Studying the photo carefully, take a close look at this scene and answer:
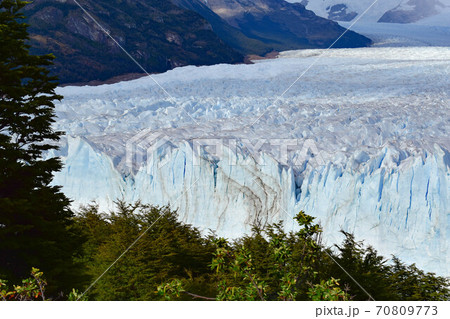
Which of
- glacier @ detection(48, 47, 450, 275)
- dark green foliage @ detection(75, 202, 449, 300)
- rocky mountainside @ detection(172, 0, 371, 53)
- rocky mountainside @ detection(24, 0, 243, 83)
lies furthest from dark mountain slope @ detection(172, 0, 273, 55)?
dark green foliage @ detection(75, 202, 449, 300)

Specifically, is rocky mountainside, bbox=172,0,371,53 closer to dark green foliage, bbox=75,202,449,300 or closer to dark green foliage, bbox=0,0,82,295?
dark green foliage, bbox=75,202,449,300

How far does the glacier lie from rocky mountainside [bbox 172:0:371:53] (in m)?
38.6

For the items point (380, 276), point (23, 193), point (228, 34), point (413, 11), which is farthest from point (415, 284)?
point (413, 11)

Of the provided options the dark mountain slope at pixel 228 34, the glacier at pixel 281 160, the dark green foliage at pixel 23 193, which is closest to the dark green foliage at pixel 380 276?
the glacier at pixel 281 160

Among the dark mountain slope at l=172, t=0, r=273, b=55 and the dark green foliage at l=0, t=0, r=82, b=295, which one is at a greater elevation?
the dark mountain slope at l=172, t=0, r=273, b=55

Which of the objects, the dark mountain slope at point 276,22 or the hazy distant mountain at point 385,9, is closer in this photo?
the dark mountain slope at point 276,22

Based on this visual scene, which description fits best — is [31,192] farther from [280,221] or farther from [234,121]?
[234,121]

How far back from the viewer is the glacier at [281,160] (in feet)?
25.8

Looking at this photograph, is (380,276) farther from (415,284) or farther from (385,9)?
(385,9)

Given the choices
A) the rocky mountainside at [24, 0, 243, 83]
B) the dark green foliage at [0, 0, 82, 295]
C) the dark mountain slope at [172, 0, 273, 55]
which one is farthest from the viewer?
the dark mountain slope at [172, 0, 273, 55]

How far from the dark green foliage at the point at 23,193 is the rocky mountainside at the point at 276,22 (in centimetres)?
4759

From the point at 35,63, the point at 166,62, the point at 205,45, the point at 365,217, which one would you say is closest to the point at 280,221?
the point at 365,217

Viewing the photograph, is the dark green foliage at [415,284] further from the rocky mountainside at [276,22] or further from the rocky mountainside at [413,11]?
the rocky mountainside at [413,11]

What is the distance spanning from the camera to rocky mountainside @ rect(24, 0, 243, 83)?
2847 centimetres
